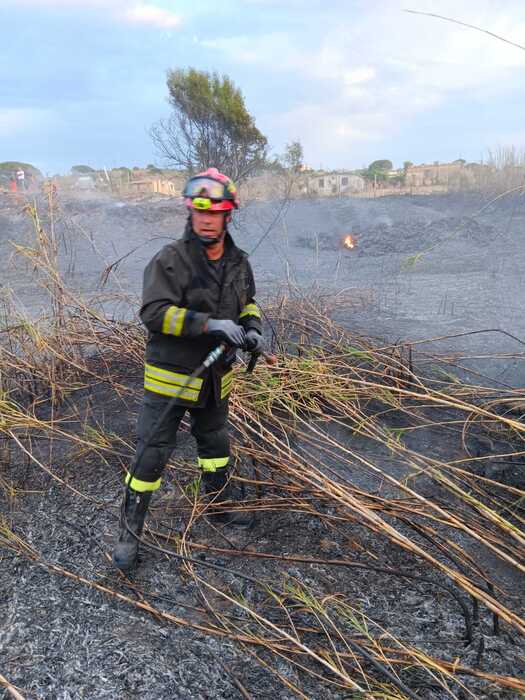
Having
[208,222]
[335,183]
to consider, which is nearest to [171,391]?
[208,222]

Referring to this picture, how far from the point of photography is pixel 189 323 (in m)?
2.22

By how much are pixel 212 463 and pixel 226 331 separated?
800 millimetres

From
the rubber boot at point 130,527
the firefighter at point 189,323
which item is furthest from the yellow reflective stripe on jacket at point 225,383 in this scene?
the rubber boot at point 130,527

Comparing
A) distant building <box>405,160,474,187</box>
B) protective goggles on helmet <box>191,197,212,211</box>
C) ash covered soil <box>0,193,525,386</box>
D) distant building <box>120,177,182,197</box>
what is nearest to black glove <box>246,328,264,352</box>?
protective goggles on helmet <box>191,197,212,211</box>

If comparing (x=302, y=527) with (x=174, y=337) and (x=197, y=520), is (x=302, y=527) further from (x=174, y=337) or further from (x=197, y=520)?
(x=174, y=337)

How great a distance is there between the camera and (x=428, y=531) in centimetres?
222

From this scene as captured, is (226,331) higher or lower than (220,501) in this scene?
higher

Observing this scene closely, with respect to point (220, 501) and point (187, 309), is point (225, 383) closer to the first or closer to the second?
point (187, 309)

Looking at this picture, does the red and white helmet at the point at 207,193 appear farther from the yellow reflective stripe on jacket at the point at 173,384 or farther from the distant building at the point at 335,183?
the distant building at the point at 335,183

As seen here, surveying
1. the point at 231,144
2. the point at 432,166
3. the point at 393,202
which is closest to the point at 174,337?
the point at 231,144

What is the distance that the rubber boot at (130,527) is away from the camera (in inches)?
93.7

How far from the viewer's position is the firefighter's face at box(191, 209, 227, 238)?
2309 mm

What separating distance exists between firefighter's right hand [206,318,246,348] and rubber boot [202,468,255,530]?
2.65ft

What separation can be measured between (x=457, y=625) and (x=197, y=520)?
1.28 m
